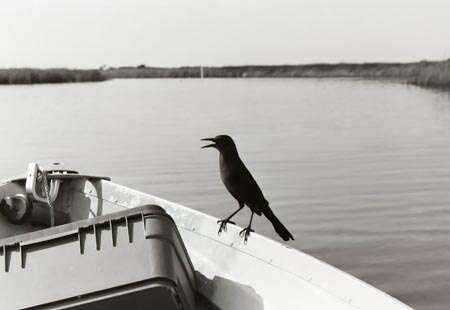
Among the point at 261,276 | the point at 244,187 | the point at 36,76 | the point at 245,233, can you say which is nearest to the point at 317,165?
the point at 244,187

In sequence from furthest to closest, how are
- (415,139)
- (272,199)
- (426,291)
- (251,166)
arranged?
1. (415,139)
2. (251,166)
3. (272,199)
4. (426,291)

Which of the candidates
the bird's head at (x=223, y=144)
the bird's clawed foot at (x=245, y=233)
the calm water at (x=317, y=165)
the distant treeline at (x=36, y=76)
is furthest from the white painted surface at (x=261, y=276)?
the distant treeline at (x=36, y=76)

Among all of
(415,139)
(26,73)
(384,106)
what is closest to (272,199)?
(415,139)

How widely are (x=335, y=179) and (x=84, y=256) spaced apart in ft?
31.5

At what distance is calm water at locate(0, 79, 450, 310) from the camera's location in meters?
8.16

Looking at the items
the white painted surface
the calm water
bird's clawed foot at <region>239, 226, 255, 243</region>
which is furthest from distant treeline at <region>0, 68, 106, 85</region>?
bird's clawed foot at <region>239, 226, 255, 243</region>

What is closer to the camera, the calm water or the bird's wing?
the bird's wing

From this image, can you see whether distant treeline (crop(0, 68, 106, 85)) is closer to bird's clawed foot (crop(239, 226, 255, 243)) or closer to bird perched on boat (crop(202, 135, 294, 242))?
bird perched on boat (crop(202, 135, 294, 242))

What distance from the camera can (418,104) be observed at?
1275 inches

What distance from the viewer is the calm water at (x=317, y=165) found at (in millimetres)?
8164

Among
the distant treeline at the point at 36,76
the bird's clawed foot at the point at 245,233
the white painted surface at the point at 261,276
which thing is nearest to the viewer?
the white painted surface at the point at 261,276

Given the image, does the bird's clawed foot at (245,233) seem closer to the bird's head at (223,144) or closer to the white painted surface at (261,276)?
the white painted surface at (261,276)

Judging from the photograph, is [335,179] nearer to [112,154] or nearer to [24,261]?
[112,154]

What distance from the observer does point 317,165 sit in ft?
49.4
